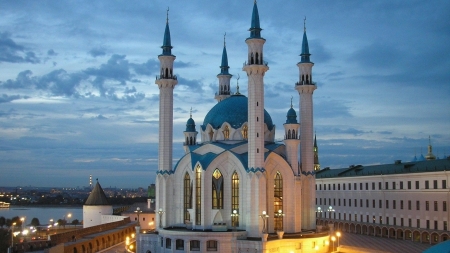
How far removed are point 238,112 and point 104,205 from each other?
93.4 feet

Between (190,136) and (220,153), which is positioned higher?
(190,136)

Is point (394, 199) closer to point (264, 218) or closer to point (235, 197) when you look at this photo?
point (264, 218)

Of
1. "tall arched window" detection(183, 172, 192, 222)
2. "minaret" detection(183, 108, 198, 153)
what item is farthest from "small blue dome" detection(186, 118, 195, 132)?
"tall arched window" detection(183, 172, 192, 222)

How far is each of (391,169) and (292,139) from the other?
815 inches

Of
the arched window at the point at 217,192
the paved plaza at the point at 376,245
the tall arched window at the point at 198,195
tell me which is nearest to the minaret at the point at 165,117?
the tall arched window at the point at 198,195

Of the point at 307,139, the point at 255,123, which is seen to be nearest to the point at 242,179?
the point at 255,123

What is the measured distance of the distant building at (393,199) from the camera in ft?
169

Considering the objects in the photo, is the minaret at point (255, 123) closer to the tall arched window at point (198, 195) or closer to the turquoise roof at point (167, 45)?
the tall arched window at point (198, 195)

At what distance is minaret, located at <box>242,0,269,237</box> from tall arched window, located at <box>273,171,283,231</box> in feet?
10.5

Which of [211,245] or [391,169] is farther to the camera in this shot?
[391,169]

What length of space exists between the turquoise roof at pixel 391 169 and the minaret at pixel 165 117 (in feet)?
85.0

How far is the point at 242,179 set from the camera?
44.7 metres

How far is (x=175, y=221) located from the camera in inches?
1896

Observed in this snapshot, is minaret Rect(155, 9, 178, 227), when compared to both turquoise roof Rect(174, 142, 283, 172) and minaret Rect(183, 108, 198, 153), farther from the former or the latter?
minaret Rect(183, 108, 198, 153)
